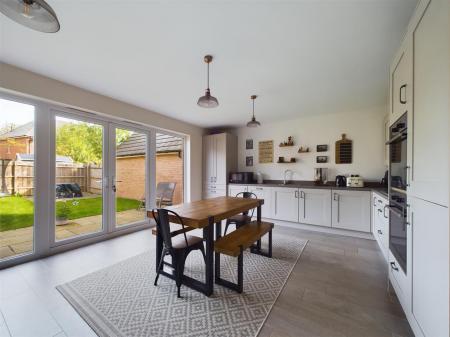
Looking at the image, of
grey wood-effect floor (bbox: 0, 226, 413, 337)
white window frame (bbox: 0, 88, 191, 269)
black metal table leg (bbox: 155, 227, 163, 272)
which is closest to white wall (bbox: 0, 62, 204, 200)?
white window frame (bbox: 0, 88, 191, 269)

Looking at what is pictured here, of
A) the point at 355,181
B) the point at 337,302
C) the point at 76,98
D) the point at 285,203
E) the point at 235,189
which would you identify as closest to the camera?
the point at 337,302

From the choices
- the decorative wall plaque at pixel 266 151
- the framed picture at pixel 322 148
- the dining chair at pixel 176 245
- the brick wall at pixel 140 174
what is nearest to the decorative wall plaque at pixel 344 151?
the framed picture at pixel 322 148

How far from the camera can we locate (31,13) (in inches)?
42.3

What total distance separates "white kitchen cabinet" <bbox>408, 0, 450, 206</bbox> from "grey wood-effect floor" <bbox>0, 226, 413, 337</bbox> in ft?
3.62

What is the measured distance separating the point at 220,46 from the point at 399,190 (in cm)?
206

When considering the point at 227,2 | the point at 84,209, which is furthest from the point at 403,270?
the point at 84,209

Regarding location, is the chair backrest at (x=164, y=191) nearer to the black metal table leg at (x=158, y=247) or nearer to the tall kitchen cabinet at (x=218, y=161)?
the tall kitchen cabinet at (x=218, y=161)

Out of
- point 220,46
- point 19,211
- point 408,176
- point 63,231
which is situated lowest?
point 63,231

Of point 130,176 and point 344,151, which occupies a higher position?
point 344,151

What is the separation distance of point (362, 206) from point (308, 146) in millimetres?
1603

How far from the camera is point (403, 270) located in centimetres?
156

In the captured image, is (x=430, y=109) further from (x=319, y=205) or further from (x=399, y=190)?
(x=319, y=205)

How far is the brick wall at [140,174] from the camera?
144 inches

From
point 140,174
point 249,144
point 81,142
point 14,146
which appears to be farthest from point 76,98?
point 249,144
